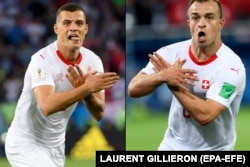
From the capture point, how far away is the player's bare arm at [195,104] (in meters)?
6.48

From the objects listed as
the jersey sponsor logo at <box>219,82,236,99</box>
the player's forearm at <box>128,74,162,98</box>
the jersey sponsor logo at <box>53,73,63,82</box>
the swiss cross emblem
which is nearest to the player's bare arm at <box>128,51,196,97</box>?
the player's forearm at <box>128,74,162,98</box>

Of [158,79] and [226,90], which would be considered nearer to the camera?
[158,79]

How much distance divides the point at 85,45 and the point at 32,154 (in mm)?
9273

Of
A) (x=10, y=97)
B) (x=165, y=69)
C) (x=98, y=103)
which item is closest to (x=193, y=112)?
(x=165, y=69)

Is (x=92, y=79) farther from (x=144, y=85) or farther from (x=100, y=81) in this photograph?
(x=144, y=85)

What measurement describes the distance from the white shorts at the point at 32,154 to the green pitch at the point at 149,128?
6.81 metres

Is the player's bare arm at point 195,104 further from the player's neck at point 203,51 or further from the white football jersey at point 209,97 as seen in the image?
the player's neck at point 203,51

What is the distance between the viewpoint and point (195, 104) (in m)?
6.50

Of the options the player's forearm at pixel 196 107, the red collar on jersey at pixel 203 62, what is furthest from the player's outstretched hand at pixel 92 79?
the red collar on jersey at pixel 203 62

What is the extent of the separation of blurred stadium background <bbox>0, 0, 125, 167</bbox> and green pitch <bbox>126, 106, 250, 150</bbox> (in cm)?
86

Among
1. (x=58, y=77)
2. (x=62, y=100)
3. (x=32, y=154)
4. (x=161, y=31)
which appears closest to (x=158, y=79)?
(x=62, y=100)

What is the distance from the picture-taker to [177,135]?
6.91m

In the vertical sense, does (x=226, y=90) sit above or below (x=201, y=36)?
below

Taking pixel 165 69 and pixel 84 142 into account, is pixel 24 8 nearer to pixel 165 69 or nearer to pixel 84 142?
pixel 84 142
